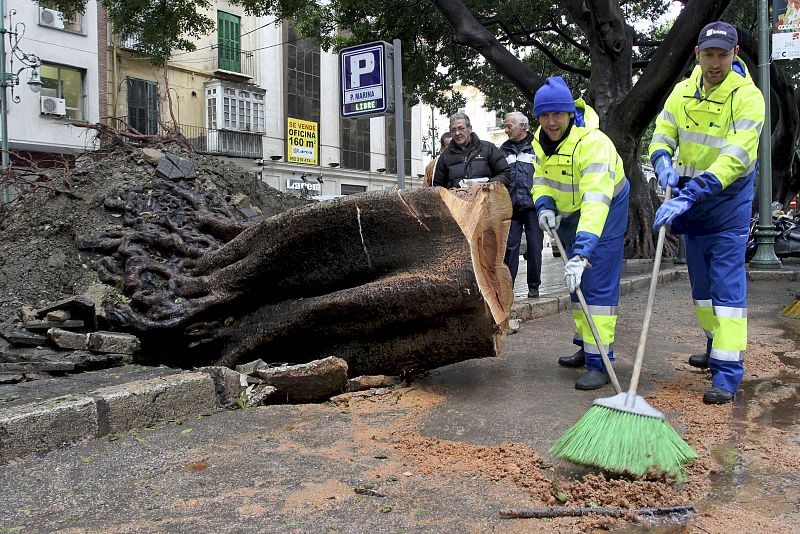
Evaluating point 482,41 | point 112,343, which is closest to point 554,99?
point 112,343

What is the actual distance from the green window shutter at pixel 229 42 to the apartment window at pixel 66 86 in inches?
259

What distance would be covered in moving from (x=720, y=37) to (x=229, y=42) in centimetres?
2854

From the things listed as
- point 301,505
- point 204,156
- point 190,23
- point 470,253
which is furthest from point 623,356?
point 190,23

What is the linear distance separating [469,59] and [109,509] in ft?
54.7

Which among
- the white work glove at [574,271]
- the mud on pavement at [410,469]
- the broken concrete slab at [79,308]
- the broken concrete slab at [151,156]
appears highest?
the broken concrete slab at [151,156]

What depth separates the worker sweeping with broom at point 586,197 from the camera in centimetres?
402

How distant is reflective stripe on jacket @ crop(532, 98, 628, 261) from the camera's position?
13.0 ft

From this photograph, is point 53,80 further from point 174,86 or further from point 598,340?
point 598,340

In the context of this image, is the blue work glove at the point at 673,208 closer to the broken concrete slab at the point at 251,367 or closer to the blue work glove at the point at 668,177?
the blue work glove at the point at 668,177

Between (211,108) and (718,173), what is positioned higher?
(211,108)

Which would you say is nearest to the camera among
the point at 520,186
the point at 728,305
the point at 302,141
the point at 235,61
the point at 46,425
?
the point at 46,425

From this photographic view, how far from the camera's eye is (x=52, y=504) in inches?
102

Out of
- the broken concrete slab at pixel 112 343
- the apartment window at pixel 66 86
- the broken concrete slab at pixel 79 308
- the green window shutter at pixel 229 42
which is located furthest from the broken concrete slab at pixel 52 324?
the green window shutter at pixel 229 42

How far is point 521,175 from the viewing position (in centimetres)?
693
